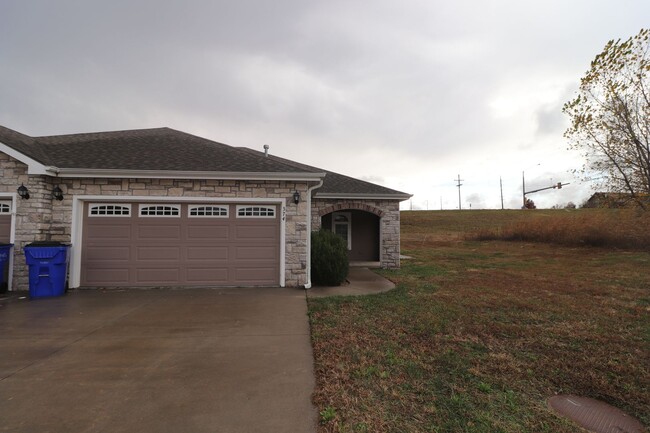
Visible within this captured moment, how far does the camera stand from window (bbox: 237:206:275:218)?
7955 millimetres

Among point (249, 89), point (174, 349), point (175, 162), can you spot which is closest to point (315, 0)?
point (249, 89)

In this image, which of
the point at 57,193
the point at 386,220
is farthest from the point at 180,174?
the point at 386,220

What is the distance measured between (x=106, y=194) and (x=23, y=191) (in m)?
1.69

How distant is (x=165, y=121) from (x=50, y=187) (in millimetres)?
5896

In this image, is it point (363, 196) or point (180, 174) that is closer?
point (180, 174)

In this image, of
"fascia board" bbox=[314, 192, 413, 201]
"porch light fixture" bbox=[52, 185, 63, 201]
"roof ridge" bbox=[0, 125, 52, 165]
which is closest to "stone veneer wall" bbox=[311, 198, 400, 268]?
"fascia board" bbox=[314, 192, 413, 201]

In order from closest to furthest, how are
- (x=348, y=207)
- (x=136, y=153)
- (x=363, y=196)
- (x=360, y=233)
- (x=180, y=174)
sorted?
1. (x=180, y=174)
2. (x=136, y=153)
3. (x=363, y=196)
4. (x=348, y=207)
5. (x=360, y=233)

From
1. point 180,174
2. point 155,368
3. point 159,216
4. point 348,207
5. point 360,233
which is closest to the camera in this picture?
point 155,368

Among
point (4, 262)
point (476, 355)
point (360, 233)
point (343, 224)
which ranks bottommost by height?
point (476, 355)

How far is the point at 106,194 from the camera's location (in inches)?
297

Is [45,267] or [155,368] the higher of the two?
[45,267]

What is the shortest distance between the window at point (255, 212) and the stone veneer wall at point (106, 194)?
356 mm

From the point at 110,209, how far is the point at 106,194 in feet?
1.36

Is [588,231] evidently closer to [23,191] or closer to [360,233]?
[360,233]
